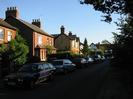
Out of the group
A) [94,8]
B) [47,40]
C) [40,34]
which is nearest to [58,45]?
[47,40]

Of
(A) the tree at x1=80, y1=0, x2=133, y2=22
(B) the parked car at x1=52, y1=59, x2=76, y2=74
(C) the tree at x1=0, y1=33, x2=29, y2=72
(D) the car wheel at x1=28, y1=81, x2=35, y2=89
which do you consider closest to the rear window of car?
(D) the car wheel at x1=28, y1=81, x2=35, y2=89

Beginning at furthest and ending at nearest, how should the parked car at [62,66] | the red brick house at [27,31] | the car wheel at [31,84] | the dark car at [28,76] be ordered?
the red brick house at [27,31] → the parked car at [62,66] → the car wheel at [31,84] → the dark car at [28,76]

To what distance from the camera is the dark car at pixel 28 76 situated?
55.8 feet

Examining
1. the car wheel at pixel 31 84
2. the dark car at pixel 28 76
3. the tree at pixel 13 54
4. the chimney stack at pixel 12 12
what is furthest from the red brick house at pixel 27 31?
the car wheel at pixel 31 84

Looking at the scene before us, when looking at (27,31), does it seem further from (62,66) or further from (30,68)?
(30,68)

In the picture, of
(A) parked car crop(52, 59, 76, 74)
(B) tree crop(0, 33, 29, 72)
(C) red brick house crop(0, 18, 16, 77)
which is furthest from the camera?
(C) red brick house crop(0, 18, 16, 77)

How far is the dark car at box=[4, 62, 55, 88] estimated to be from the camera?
55.8ft

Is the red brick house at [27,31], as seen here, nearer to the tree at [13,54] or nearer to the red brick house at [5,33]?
the red brick house at [5,33]

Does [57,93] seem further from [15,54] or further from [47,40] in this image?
[47,40]

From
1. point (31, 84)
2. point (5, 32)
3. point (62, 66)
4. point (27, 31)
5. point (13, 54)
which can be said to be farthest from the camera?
point (27, 31)

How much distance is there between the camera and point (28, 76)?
680 inches

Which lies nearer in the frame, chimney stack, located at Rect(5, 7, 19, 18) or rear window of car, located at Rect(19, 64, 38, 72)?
rear window of car, located at Rect(19, 64, 38, 72)

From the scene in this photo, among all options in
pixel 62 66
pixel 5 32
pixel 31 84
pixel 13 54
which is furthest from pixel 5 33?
pixel 31 84

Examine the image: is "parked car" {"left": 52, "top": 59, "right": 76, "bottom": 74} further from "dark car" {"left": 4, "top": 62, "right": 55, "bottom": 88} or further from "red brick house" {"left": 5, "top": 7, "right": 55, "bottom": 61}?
"red brick house" {"left": 5, "top": 7, "right": 55, "bottom": 61}
